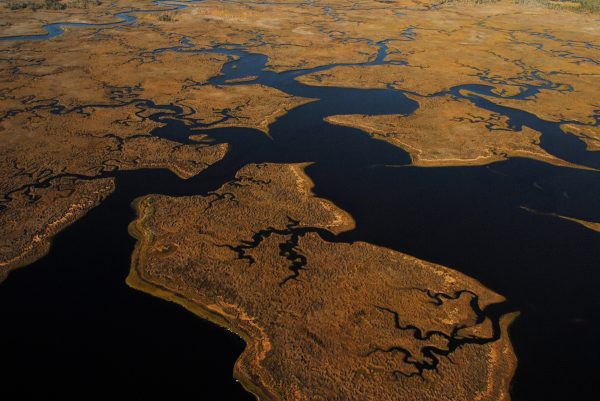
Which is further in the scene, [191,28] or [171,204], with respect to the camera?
[191,28]

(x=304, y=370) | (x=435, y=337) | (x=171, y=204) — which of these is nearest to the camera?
(x=304, y=370)

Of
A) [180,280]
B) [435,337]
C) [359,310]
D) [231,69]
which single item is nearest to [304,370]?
[359,310]

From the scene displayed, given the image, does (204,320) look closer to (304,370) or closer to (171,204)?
(304,370)

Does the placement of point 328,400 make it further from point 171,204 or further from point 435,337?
point 171,204

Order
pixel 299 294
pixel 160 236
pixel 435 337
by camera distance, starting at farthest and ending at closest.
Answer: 1. pixel 160 236
2. pixel 299 294
3. pixel 435 337

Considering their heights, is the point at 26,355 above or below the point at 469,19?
below

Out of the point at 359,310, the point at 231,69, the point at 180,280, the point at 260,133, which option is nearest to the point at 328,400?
the point at 359,310
